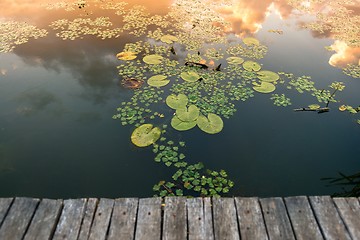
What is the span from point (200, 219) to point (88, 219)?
1.09 meters

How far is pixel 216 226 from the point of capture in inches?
104

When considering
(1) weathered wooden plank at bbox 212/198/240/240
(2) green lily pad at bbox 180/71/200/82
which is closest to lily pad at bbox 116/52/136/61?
(2) green lily pad at bbox 180/71/200/82

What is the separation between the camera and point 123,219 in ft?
8.83

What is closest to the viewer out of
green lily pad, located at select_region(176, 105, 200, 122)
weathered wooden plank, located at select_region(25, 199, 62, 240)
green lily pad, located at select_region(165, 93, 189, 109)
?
weathered wooden plank, located at select_region(25, 199, 62, 240)

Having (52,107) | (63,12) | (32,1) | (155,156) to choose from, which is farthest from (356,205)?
(32,1)

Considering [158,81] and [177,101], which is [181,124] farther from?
[158,81]

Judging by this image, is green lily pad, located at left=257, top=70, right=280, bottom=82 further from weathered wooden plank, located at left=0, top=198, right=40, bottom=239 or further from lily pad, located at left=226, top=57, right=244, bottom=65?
weathered wooden plank, located at left=0, top=198, right=40, bottom=239

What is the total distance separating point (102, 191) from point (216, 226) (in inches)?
83.6

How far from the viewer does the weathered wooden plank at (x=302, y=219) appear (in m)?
2.59

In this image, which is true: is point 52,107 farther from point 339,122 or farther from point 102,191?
point 339,122

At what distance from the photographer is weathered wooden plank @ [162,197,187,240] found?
258cm

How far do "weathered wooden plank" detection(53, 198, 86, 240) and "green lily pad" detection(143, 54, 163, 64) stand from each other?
4485 mm

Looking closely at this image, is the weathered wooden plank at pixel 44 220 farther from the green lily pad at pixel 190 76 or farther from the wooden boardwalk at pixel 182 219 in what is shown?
the green lily pad at pixel 190 76

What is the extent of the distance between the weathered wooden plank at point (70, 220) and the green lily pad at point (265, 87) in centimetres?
438
